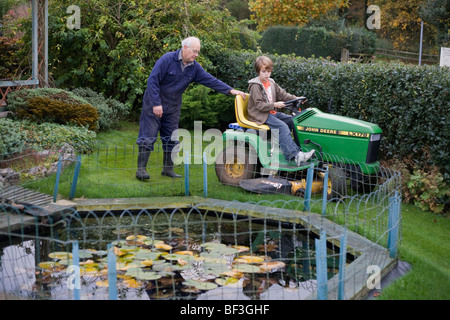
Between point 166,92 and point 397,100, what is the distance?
305 cm

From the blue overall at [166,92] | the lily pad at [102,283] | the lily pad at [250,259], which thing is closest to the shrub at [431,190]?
the blue overall at [166,92]

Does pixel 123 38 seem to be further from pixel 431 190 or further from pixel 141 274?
pixel 141 274

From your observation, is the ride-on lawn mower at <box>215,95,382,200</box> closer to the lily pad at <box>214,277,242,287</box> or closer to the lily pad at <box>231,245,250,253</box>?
the lily pad at <box>231,245,250,253</box>

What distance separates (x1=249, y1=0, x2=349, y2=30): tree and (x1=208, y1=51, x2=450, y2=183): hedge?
43.7 feet

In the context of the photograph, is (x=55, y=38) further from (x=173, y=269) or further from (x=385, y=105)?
(x=173, y=269)

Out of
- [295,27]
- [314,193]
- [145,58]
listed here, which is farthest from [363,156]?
[295,27]

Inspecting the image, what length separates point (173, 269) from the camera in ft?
15.2

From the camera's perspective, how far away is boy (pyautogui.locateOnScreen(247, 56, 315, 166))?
693cm

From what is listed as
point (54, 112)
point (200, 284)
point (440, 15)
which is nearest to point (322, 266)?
point (200, 284)

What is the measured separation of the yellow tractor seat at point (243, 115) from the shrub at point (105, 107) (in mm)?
3699

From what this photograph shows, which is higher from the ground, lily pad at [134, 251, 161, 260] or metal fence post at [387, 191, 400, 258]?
metal fence post at [387, 191, 400, 258]

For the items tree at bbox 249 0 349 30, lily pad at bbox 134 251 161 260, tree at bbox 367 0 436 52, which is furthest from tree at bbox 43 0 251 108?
tree at bbox 367 0 436 52

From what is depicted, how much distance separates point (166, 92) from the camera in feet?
24.3
